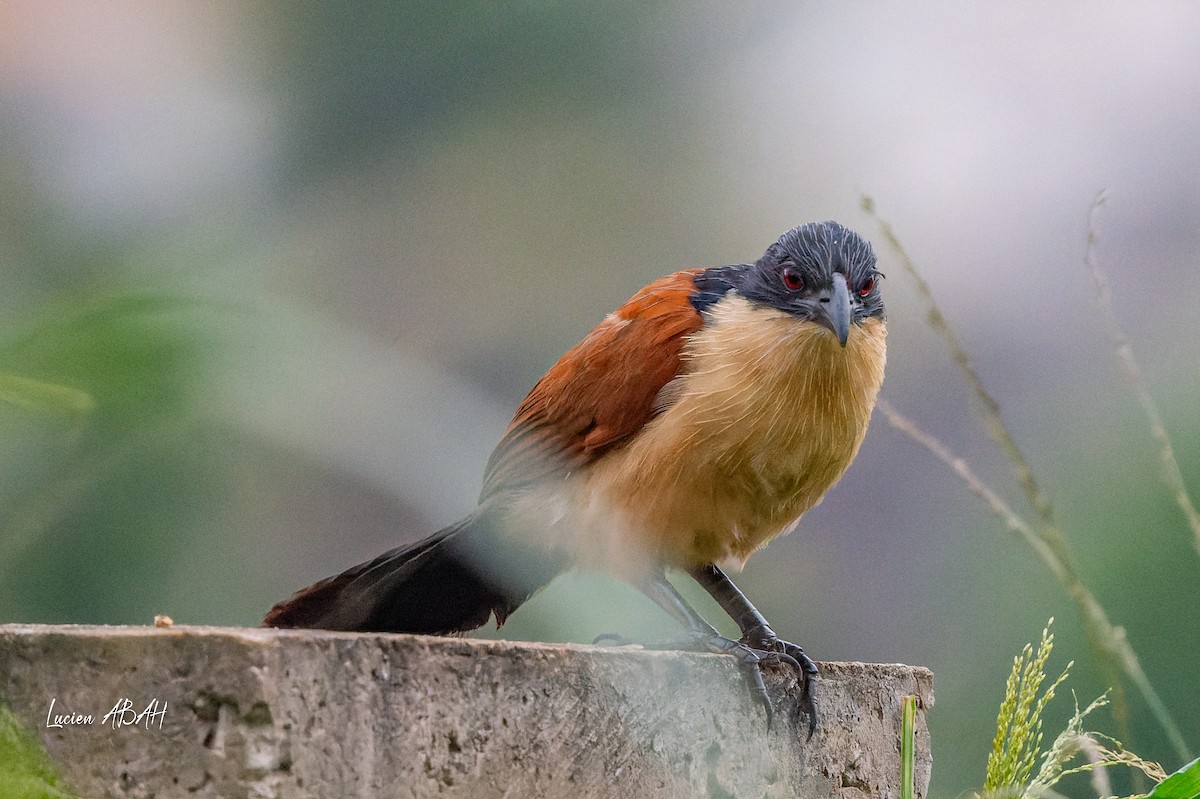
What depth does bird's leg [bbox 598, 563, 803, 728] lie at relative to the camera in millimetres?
1006

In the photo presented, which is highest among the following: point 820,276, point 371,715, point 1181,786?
point 820,276

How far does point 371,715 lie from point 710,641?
1.88 ft

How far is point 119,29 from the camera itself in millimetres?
1552

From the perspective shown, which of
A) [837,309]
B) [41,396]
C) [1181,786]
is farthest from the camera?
[837,309]

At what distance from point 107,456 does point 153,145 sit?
1.17m

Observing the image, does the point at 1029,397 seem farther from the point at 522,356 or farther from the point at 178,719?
the point at 178,719

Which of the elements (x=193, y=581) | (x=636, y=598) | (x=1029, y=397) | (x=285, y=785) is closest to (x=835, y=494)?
(x=1029, y=397)

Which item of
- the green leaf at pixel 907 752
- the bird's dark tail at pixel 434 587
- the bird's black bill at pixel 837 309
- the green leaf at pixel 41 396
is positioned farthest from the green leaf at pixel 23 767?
the bird's black bill at pixel 837 309

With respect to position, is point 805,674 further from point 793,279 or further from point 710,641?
point 793,279

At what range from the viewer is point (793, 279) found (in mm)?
1224

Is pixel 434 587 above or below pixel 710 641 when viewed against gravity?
above

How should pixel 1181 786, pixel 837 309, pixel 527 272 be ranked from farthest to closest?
1. pixel 527 272
2. pixel 837 309
3. pixel 1181 786
